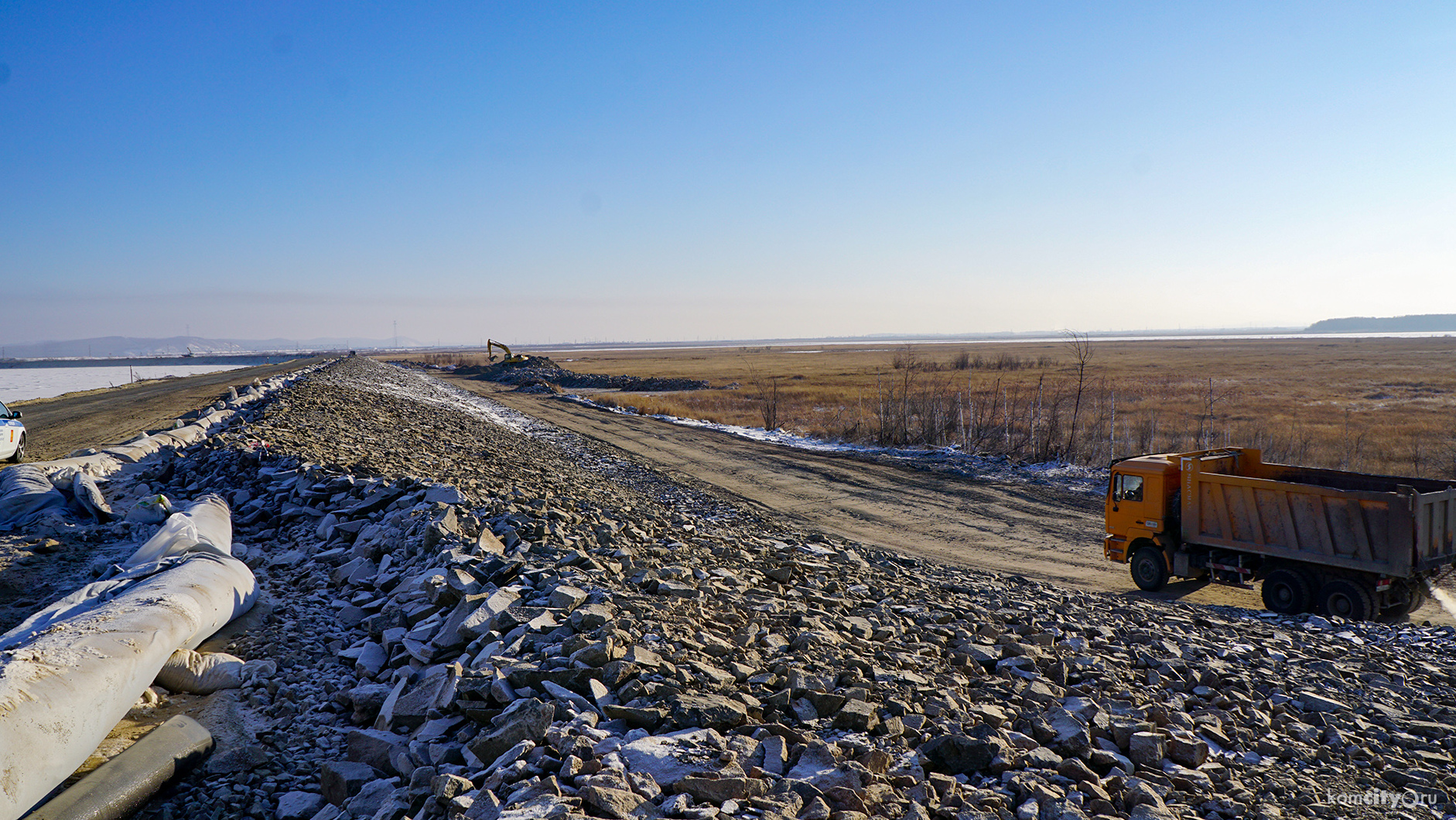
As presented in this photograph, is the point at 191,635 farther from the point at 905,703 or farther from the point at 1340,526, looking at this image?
the point at 1340,526

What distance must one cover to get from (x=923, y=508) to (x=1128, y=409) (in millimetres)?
24944

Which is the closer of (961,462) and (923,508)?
(923,508)

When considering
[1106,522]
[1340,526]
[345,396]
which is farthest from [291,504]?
[345,396]

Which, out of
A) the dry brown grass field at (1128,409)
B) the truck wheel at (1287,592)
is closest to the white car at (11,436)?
the dry brown grass field at (1128,409)

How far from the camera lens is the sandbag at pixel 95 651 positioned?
157 inches

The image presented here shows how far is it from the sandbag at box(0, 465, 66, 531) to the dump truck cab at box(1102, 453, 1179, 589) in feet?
54.2

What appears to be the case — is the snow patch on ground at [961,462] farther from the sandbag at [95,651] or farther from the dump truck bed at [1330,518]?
the sandbag at [95,651]

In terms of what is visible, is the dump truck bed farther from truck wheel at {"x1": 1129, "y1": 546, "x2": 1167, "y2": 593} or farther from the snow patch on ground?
the snow patch on ground

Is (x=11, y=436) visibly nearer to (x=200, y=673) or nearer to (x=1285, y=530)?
(x=200, y=673)

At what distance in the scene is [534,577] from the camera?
7.27m

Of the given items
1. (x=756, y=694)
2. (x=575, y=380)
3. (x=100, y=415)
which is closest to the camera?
(x=756, y=694)

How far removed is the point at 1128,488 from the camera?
478 inches

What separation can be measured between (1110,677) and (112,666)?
7.66 metres

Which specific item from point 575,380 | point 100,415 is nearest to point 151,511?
point 100,415
